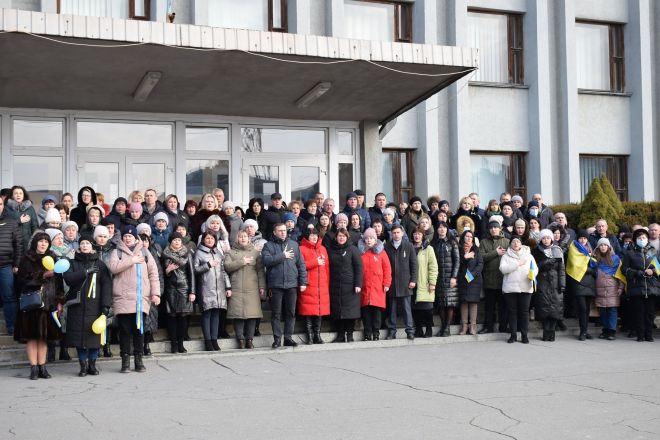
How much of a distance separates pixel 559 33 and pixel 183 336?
601 inches

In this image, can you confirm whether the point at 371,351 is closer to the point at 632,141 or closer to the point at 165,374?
the point at 165,374

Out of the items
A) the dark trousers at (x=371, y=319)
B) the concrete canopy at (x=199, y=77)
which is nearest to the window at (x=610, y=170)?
the concrete canopy at (x=199, y=77)

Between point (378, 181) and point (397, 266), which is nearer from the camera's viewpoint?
point (397, 266)

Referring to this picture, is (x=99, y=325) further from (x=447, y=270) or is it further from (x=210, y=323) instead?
(x=447, y=270)

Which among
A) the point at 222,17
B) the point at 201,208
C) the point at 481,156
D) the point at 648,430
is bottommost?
the point at 648,430

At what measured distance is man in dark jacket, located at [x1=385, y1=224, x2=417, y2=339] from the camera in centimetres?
1320

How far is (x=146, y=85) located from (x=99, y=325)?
576 cm

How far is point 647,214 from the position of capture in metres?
18.3

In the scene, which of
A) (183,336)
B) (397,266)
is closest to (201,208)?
(183,336)

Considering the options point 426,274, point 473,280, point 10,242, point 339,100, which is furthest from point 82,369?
point 339,100

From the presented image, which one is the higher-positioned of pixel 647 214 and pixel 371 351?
pixel 647 214

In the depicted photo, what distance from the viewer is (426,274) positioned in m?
13.5

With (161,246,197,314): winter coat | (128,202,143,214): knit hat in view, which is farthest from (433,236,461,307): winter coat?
(128,202,143,214): knit hat

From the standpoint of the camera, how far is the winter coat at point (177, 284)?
11.6 metres
